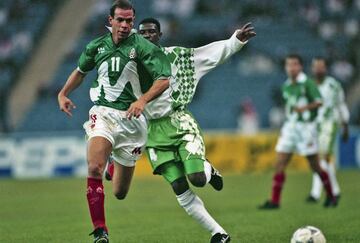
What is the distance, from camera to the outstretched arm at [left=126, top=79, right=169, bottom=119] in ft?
27.9

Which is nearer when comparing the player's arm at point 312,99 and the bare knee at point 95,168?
the bare knee at point 95,168

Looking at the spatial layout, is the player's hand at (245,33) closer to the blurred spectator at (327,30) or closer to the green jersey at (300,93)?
the green jersey at (300,93)

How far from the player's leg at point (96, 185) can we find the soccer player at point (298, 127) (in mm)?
6035

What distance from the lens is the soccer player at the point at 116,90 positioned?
8.83m

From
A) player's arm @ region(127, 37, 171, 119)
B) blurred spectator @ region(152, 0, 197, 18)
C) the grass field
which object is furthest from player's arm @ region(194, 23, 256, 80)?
blurred spectator @ region(152, 0, 197, 18)

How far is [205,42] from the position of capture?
102ft

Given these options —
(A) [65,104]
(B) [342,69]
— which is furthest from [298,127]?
(B) [342,69]

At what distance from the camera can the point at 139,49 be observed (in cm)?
900

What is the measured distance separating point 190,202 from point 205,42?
872 inches

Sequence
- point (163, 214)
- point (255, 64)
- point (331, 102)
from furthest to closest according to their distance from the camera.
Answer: point (255, 64) → point (331, 102) → point (163, 214)

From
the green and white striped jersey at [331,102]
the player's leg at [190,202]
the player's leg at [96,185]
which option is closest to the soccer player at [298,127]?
the green and white striped jersey at [331,102]

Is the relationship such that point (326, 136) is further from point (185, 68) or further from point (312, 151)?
point (185, 68)

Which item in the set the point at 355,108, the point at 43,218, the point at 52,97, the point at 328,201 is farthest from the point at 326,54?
the point at 43,218

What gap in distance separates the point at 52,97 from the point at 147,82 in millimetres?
22084
